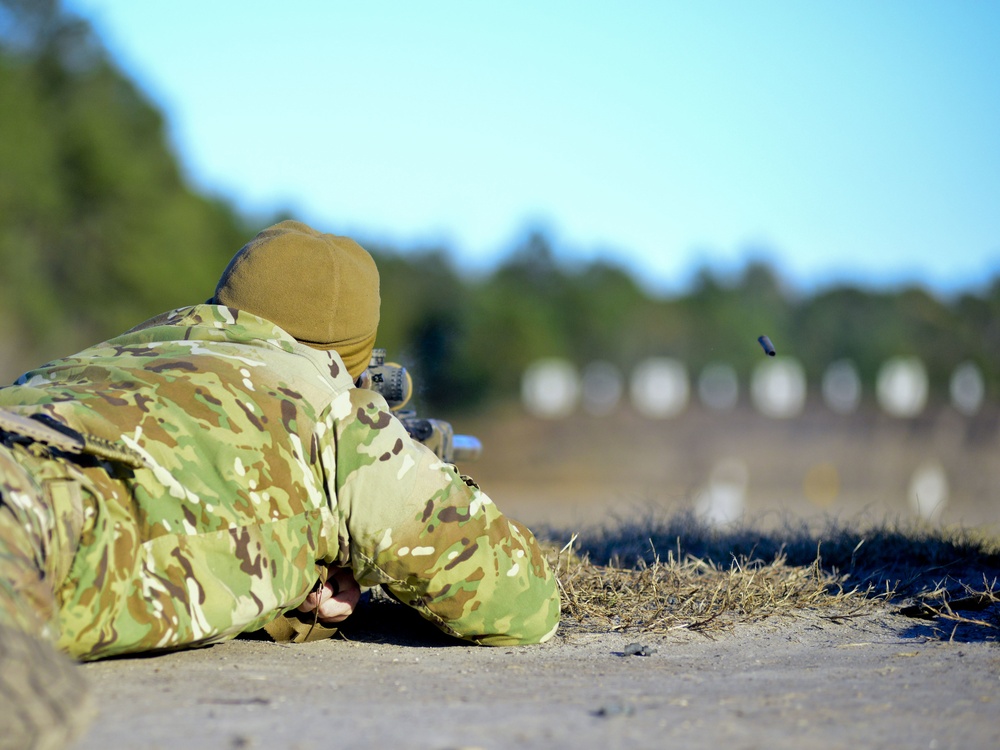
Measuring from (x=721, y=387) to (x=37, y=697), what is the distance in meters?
37.8

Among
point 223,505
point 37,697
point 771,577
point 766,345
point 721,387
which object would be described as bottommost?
point 721,387

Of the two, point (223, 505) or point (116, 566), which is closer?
point (116, 566)

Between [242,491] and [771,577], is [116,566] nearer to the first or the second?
[242,491]

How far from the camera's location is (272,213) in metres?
33.8

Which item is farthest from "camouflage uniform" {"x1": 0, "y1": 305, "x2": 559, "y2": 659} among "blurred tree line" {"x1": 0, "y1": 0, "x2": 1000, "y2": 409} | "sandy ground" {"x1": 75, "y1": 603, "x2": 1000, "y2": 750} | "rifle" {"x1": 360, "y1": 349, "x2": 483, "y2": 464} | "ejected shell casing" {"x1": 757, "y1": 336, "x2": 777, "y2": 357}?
"blurred tree line" {"x1": 0, "y1": 0, "x2": 1000, "y2": 409}

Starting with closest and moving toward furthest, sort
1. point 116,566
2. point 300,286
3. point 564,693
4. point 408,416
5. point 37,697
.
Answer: point 37,697, point 116,566, point 564,693, point 300,286, point 408,416

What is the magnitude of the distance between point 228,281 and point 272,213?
32.0m

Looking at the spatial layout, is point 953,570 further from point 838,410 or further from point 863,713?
point 838,410

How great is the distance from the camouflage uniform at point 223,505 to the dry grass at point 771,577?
1.71 ft

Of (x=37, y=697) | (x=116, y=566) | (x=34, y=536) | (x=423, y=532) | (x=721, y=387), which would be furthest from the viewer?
(x=721, y=387)

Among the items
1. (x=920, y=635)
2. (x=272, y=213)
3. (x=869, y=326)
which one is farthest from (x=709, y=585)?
(x=869, y=326)

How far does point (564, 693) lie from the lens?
225 centimetres

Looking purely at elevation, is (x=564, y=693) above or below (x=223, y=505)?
below

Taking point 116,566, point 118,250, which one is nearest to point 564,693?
point 116,566
